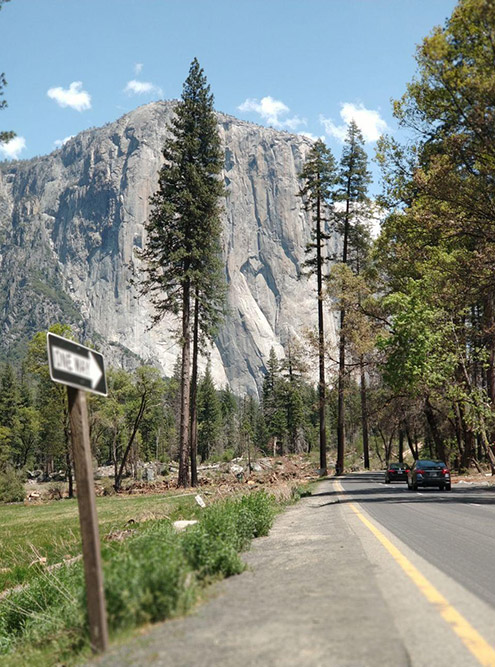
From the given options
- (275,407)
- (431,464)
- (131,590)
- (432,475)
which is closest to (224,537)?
(131,590)

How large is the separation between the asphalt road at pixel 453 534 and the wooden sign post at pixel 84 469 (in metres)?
3.04

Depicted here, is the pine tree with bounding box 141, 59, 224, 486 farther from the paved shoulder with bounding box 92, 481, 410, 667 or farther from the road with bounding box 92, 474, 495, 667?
the paved shoulder with bounding box 92, 481, 410, 667

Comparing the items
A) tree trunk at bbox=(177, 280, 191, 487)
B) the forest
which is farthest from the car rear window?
tree trunk at bbox=(177, 280, 191, 487)

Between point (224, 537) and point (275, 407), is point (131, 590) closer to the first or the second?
point (224, 537)

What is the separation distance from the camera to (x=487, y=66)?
1543 cm

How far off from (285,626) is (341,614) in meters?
0.49

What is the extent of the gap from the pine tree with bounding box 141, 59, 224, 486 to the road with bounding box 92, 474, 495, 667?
73.4 ft

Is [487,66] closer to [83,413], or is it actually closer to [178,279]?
[83,413]

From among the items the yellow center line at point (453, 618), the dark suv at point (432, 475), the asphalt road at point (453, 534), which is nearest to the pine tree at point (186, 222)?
Result: the dark suv at point (432, 475)

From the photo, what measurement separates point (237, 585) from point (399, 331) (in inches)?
828

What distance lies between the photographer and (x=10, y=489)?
1758 inches

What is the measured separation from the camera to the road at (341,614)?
348cm

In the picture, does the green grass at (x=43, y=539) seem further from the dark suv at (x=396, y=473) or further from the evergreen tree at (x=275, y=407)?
the evergreen tree at (x=275, y=407)

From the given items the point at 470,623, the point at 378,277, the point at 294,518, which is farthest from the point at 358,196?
the point at 470,623
